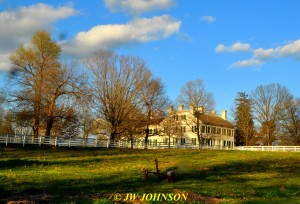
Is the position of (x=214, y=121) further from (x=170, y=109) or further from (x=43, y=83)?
(x=43, y=83)

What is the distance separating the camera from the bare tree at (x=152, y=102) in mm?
64062

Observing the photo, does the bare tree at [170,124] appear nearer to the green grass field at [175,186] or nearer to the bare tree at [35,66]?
the bare tree at [35,66]

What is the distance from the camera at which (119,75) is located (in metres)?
63.7

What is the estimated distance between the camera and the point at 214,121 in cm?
10244

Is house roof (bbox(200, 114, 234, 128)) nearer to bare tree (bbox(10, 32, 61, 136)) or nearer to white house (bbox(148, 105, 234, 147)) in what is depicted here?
white house (bbox(148, 105, 234, 147))

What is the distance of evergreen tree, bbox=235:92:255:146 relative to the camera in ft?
306

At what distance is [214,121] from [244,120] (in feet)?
32.7

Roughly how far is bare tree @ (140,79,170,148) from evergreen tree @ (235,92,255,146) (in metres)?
33.1

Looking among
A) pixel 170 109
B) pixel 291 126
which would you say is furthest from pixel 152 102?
pixel 291 126

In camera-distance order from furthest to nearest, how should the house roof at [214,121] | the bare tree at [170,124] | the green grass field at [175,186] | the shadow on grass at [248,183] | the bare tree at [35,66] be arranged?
1. the house roof at [214,121]
2. the bare tree at [170,124]
3. the bare tree at [35,66]
4. the shadow on grass at [248,183]
5. the green grass field at [175,186]

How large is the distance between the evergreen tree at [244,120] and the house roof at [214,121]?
A: 4.07 metres

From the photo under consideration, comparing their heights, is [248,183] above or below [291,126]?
below

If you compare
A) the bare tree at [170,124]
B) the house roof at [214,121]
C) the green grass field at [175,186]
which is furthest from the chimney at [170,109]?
the green grass field at [175,186]

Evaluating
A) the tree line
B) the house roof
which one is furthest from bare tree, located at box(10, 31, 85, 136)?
the house roof
